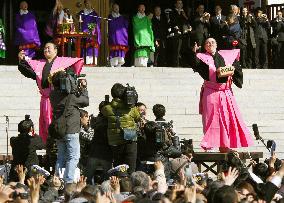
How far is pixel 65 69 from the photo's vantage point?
57.9ft

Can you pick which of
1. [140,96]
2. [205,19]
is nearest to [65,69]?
[140,96]

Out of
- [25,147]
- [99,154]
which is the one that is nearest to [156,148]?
[99,154]

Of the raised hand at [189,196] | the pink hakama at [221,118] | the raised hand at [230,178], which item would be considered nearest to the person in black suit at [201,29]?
the pink hakama at [221,118]

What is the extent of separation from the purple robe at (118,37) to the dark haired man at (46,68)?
829 centimetres

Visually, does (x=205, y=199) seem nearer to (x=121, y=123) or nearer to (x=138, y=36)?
(x=121, y=123)

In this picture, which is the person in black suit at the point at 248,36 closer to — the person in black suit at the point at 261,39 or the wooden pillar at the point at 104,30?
the person in black suit at the point at 261,39

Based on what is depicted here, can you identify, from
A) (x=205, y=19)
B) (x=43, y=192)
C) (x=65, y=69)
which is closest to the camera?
(x=43, y=192)

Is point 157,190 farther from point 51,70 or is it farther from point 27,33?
point 27,33

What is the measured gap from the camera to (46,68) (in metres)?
18.1

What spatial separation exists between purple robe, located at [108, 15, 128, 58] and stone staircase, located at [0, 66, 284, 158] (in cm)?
271

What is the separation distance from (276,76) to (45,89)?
275 inches

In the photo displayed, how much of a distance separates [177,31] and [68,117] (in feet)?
36.5

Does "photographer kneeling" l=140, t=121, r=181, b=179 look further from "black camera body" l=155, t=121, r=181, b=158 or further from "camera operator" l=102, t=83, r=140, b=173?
"camera operator" l=102, t=83, r=140, b=173

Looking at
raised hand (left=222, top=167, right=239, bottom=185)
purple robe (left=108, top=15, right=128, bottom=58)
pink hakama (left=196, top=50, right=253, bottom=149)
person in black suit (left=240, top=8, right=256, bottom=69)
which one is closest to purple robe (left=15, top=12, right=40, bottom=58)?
purple robe (left=108, top=15, right=128, bottom=58)
